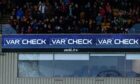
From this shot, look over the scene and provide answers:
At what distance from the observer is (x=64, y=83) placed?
4425cm

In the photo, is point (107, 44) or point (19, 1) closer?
point (107, 44)

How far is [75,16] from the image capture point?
45219mm

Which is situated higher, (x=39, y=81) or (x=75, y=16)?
(x=75, y=16)

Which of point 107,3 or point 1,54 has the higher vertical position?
point 107,3

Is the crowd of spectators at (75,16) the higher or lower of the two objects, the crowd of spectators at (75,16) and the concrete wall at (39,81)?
the higher

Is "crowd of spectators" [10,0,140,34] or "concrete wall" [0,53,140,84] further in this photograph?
"crowd of spectators" [10,0,140,34]

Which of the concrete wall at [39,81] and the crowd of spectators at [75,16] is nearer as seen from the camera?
the concrete wall at [39,81]

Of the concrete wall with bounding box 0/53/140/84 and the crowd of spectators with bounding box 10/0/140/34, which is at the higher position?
the crowd of spectators with bounding box 10/0/140/34

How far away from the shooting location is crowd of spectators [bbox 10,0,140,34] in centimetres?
4447

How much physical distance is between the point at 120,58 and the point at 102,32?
189cm

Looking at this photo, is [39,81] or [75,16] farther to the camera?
[75,16]

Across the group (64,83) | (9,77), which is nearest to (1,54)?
(9,77)

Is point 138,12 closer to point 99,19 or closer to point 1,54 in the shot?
point 99,19

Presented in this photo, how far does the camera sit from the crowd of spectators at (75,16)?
1751 inches
